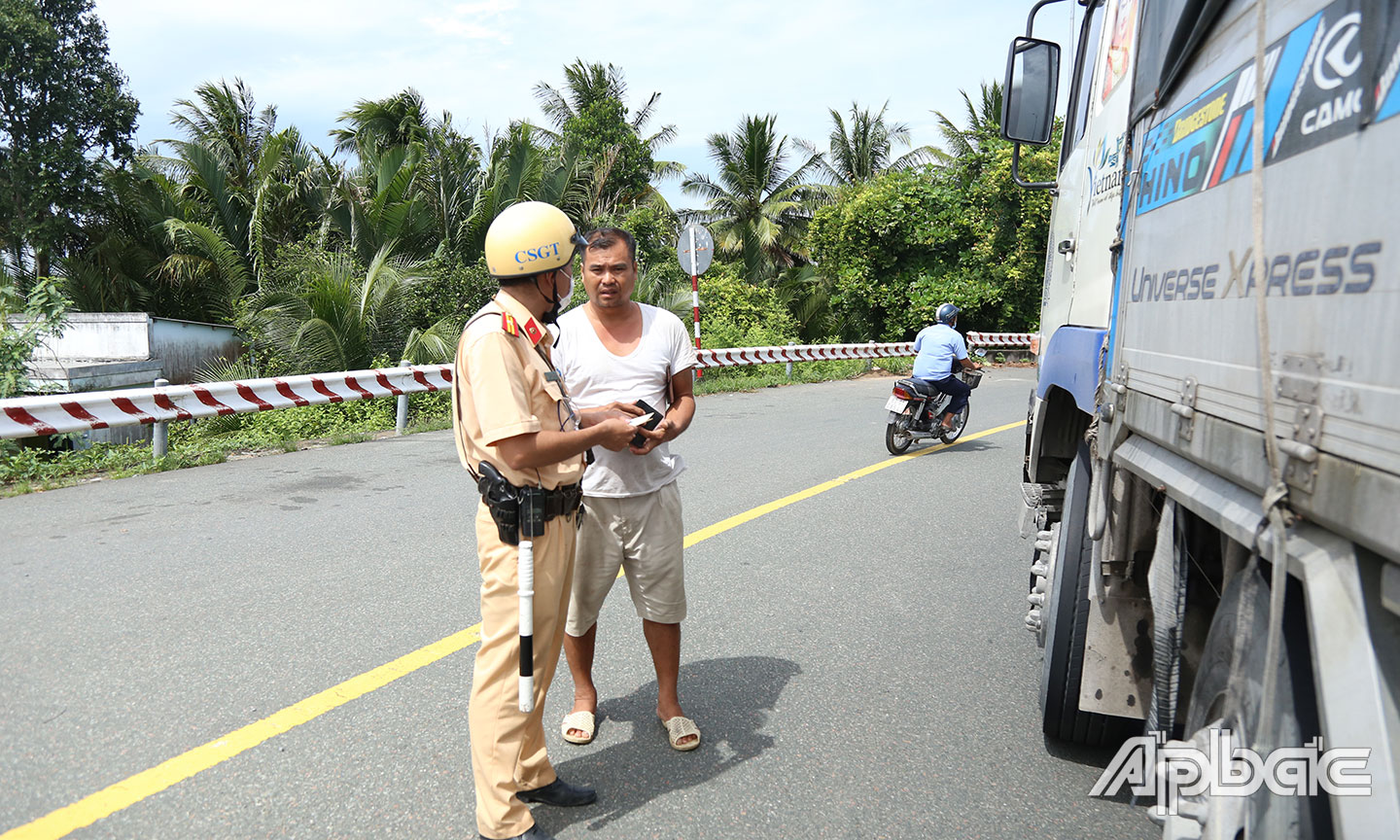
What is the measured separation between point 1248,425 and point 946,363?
871cm

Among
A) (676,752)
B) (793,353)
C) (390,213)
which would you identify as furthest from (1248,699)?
(390,213)

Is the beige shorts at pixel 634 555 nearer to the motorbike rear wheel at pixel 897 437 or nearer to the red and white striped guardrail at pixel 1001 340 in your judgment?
the motorbike rear wheel at pixel 897 437

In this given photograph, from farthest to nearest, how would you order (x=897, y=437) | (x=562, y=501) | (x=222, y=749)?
(x=897, y=437) < (x=222, y=749) < (x=562, y=501)

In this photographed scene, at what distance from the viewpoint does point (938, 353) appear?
10391mm

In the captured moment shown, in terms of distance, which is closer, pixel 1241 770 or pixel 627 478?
pixel 1241 770

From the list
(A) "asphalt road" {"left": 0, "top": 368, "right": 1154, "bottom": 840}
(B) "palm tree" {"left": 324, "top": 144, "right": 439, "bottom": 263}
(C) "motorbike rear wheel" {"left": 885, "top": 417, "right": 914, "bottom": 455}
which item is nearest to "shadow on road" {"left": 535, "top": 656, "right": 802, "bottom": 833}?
(A) "asphalt road" {"left": 0, "top": 368, "right": 1154, "bottom": 840}

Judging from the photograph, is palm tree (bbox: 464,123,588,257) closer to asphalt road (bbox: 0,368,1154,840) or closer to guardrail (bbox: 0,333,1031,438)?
guardrail (bbox: 0,333,1031,438)

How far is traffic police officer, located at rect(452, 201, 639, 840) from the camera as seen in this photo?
272 cm

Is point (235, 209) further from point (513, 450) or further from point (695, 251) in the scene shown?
point (513, 450)

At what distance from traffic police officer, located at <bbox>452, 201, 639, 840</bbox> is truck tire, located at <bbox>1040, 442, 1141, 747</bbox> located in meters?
1.53

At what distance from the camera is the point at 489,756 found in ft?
9.11

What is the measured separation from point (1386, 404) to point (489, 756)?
2.30 m

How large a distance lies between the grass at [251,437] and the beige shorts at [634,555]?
650 centimetres

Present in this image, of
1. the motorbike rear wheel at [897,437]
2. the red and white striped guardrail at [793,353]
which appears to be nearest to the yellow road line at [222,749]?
the motorbike rear wheel at [897,437]
